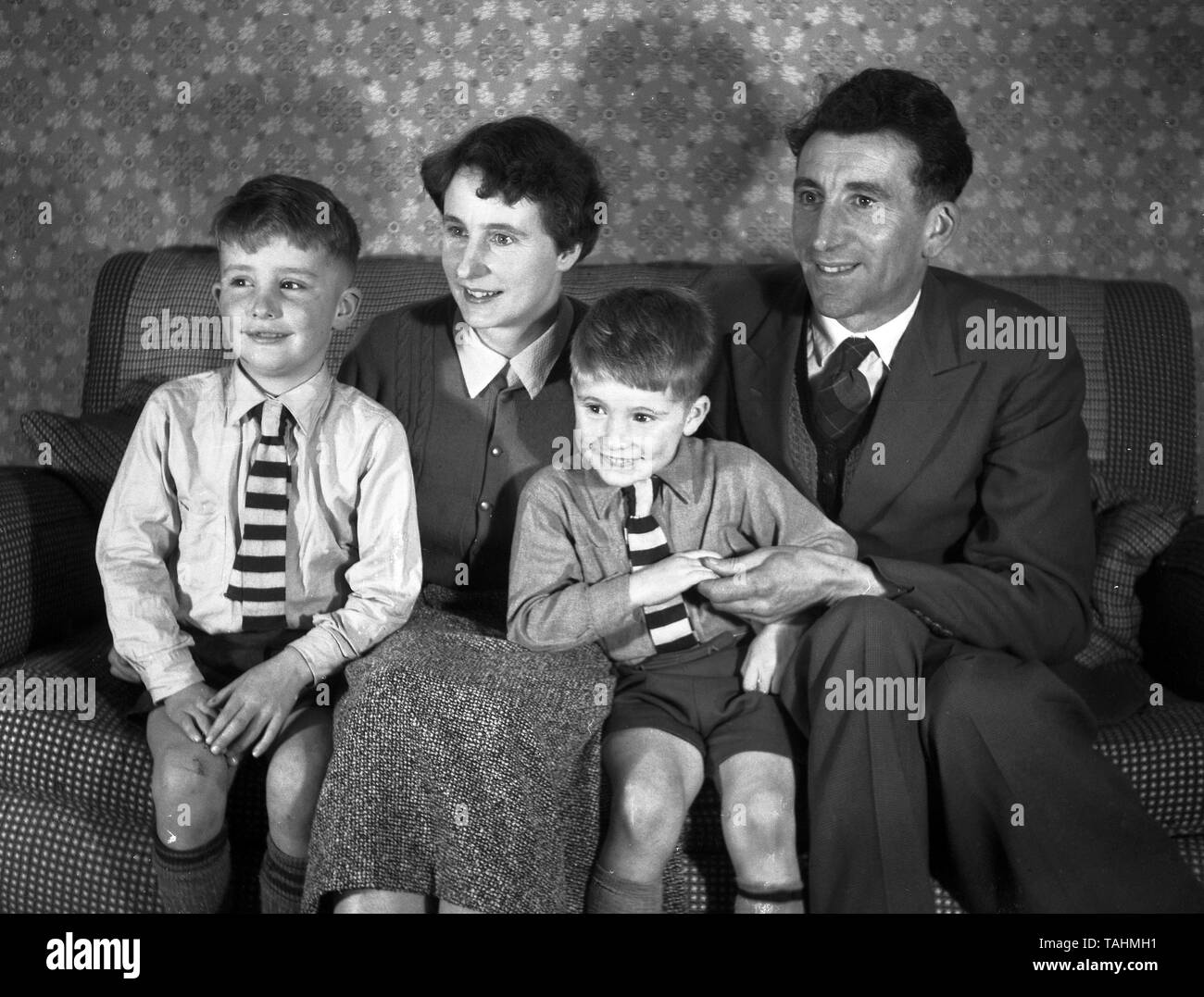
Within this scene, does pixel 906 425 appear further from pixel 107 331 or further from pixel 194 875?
pixel 107 331

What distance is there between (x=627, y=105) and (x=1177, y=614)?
4.68 ft

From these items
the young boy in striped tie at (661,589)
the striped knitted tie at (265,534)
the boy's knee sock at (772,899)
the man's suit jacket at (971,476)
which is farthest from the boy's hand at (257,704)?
the man's suit jacket at (971,476)

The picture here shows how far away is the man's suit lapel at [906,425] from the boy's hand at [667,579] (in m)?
0.31

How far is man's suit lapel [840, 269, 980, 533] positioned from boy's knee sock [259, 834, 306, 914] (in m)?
0.94

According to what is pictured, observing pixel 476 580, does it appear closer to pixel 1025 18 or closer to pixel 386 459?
pixel 386 459

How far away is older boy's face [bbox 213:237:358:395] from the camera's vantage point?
1.79m

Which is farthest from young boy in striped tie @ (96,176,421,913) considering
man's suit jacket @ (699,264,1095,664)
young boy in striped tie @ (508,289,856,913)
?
man's suit jacket @ (699,264,1095,664)

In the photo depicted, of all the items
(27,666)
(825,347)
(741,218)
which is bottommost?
(27,666)

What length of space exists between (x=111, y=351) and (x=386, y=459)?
902 millimetres

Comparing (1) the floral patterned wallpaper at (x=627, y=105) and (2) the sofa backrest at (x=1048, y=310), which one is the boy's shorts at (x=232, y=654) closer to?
(2) the sofa backrest at (x=1048, y=310)

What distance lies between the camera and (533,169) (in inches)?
73.8

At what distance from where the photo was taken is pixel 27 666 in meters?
1.87

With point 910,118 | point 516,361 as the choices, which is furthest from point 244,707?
point 910,118

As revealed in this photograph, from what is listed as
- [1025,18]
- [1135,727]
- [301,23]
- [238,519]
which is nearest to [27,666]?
[238,519]
